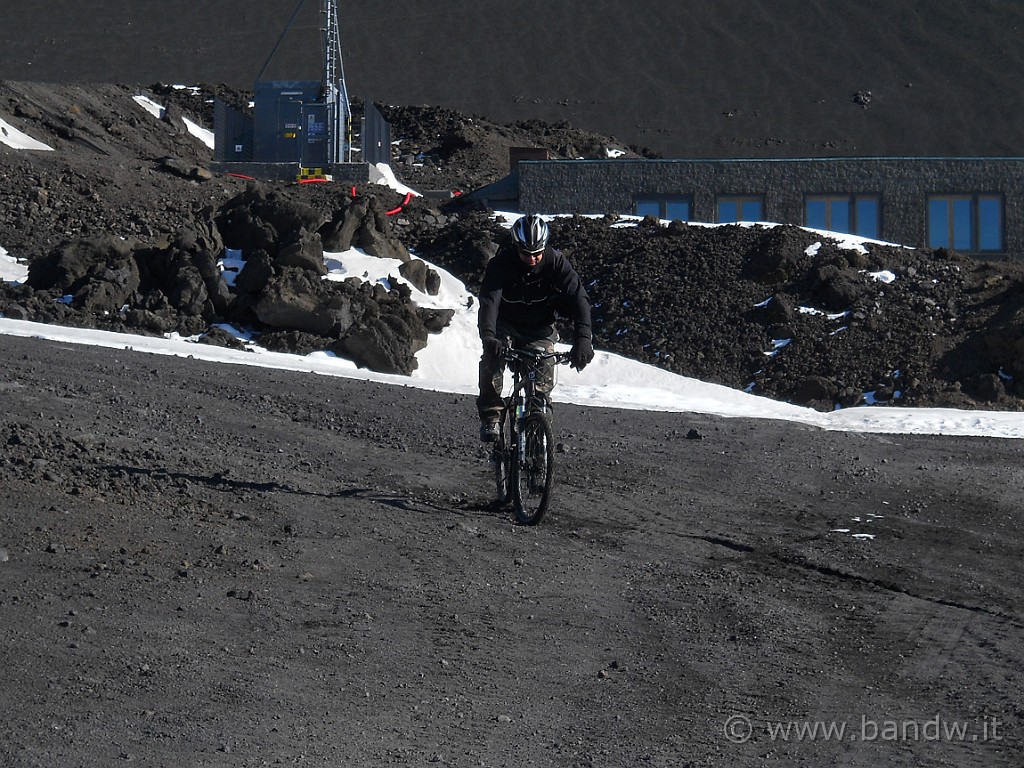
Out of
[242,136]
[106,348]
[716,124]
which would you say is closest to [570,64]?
[716,124]

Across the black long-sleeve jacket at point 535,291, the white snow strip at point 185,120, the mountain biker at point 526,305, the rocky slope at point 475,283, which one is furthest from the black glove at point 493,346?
the white snow strip at point 185,120

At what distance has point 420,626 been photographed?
6.14 m

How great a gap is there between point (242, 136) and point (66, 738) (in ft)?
120

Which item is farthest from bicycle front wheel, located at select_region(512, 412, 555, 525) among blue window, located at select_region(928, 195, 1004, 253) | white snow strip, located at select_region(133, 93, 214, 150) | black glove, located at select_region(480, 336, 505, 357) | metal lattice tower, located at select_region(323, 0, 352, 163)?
white snow strip, located at select_region(133, 93, 214, 150)

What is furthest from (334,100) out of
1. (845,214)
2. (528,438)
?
(528,438)

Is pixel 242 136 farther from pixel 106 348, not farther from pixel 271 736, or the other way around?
pixel 271 736

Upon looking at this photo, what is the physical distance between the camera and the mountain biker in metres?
8.30

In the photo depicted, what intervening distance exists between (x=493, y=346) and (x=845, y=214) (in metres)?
28.4

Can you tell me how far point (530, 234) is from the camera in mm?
8227

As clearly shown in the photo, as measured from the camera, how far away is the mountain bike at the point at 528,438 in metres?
8.50

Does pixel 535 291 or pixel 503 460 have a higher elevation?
pixel 535 291

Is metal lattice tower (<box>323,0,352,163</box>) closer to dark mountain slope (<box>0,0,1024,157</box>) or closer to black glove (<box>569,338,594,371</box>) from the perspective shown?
dark mountain slope (<box>0,0,1024,157</box>)

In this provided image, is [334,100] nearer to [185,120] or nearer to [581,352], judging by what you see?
[185,120]

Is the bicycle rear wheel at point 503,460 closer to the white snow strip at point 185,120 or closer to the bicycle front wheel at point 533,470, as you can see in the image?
the bicycle front wheel at point 533,470
